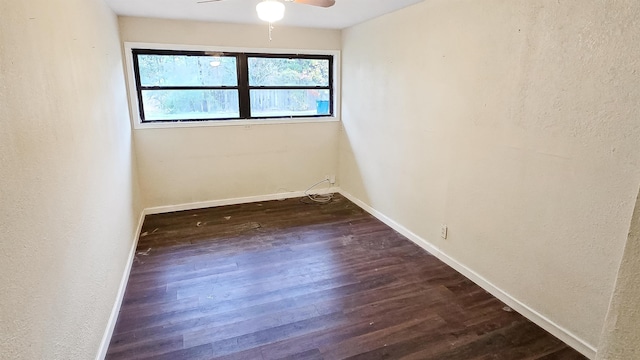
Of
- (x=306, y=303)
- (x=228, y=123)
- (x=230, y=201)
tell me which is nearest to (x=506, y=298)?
(x=306, y=303)

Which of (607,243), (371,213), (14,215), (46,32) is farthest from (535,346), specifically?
(46,32)

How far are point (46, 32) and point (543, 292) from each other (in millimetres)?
3089

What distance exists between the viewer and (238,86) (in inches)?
171

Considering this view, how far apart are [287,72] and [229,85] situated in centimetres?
77

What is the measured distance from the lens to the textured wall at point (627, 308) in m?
0.68

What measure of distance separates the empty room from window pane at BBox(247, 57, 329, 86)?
3 cm

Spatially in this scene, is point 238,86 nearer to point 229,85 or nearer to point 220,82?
point 229,85

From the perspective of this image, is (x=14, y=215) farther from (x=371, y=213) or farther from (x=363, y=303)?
(x=371, y=213)

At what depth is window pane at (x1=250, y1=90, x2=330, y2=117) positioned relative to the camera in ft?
14.8

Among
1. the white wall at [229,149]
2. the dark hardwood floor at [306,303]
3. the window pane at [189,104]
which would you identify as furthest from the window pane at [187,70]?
the dark hardwood floor at [306,303]

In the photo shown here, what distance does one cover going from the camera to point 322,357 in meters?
2.01

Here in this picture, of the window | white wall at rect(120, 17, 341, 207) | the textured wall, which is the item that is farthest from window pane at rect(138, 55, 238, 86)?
the textured wall

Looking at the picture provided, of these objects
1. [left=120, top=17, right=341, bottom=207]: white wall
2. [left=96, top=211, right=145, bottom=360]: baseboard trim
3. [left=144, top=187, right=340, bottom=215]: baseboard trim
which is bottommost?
[left=96, top=211, right=145, bottom=360]: baseboard trim

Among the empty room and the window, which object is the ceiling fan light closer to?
the empty room
